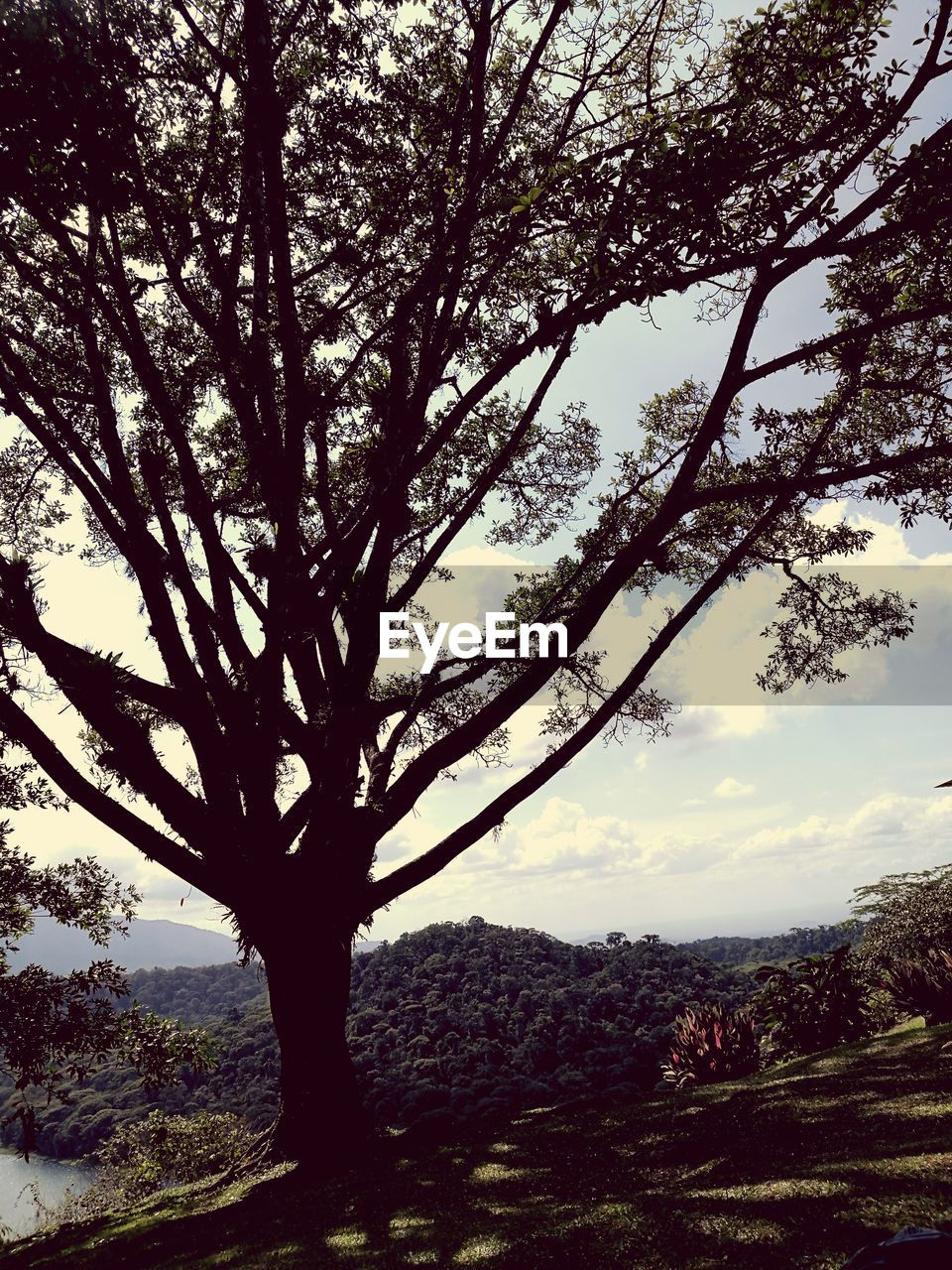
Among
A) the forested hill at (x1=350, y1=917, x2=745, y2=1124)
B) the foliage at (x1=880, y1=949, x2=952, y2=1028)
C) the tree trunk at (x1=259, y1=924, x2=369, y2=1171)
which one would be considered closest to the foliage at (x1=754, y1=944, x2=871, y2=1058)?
the foliage at (x1=880, y1=949, x2=952, y2=1028)

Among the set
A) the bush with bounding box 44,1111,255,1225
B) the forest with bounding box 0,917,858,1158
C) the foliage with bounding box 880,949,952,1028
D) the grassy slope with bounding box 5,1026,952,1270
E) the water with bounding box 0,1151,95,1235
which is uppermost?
the grassy slope with bounding box 5,1026,952,1270

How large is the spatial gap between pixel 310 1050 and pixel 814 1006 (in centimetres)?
1148

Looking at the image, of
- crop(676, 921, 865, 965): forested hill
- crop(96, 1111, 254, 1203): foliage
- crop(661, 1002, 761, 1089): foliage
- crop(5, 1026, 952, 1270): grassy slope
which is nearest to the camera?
crop(5, 1026, 952, 1270): grassy slope

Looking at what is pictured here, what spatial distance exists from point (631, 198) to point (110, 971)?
36.4 feet

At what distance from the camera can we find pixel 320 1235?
6.19 meters

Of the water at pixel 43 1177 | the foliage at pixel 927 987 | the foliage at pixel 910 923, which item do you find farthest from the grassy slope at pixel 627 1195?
the water at pixel 43 1177

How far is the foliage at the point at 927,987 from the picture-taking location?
516 inches

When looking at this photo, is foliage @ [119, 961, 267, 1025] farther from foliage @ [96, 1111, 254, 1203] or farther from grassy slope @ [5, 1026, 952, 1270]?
grassy slope @ [5, 1026, 952, 1270]

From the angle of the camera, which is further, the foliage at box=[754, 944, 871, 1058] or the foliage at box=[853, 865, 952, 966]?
the foliage at box=[853, 865, 952, 966]

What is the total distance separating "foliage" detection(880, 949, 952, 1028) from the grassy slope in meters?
3.81

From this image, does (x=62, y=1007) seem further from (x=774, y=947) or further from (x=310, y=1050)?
(x=774, y=947)

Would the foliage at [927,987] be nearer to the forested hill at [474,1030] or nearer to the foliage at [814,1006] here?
the foliage at [814,1006]

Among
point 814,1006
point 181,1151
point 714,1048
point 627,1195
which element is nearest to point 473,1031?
point 181,1151

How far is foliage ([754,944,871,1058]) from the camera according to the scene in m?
15.7
